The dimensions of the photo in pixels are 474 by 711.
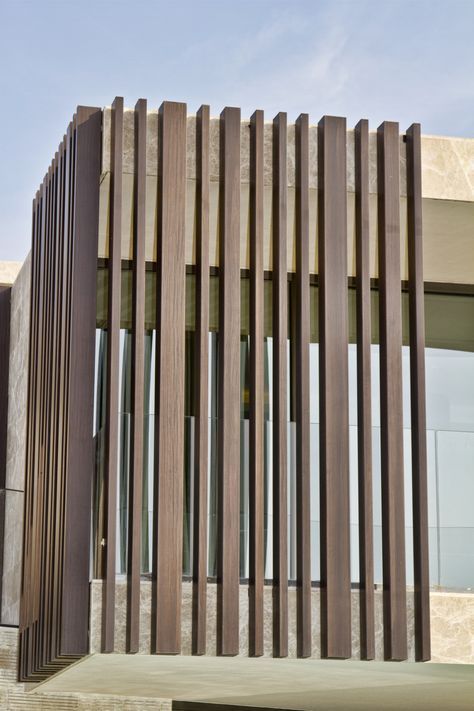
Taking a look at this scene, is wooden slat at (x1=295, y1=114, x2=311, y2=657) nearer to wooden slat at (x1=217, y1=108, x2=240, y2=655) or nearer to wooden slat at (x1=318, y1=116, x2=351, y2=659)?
wooden slat at (x1=318, y1=116, x2=351, y2=659)

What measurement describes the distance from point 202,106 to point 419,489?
8.37ft

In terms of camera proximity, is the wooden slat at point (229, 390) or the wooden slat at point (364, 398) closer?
the wooden slat at point (229, 390)

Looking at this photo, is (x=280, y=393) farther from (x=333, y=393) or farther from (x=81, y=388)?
(x=81, y=388)

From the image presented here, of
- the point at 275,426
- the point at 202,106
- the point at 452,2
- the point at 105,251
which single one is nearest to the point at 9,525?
the point at 105,251

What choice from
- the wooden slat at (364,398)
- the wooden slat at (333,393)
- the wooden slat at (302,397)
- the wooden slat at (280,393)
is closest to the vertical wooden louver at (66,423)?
the wooden slat at (280,393)

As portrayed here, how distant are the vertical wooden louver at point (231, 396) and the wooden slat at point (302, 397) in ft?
0.04

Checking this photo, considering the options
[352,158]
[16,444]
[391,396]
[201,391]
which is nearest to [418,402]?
[391,396]

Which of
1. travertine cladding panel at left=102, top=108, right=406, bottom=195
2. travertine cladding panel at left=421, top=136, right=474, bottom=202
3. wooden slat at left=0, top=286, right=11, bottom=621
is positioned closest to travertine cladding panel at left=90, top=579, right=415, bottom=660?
travertine cladding panel at left=102, top=108, right=406, bottom=195

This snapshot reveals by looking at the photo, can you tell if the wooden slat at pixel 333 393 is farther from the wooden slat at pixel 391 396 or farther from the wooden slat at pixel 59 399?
the wooden slat at pixel 59 399

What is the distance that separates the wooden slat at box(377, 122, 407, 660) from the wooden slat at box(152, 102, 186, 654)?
3.93 feet

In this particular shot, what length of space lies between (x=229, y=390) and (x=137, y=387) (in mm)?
542

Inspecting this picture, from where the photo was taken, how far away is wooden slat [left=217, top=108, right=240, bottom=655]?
673cm

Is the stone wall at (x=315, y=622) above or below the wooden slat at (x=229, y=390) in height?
below

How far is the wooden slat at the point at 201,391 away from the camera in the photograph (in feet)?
21.9
